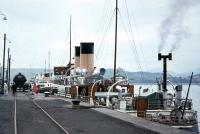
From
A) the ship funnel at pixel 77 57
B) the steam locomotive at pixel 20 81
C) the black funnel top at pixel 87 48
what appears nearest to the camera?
the black funnel top at pixel 87 48

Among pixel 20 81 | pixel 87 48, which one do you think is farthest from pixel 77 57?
pixel 20 81

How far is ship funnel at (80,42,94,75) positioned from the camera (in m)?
53.2

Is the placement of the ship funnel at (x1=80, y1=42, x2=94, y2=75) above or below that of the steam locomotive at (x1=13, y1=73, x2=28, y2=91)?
above

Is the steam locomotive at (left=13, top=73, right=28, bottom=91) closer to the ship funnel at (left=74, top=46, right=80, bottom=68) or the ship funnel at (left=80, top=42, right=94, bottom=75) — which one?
the ship funnel at (left=74, top=46, right=80, bottom=68)

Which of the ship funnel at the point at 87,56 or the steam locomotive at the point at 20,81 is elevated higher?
the ship funnel at the point at 87,56

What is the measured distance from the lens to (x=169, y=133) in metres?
18.0

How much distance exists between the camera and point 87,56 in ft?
176

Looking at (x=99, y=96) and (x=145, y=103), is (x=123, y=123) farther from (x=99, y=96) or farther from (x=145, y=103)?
(x=99, y=96)

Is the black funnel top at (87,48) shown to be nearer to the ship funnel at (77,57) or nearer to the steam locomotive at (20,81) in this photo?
the ship funnel at (77,57)

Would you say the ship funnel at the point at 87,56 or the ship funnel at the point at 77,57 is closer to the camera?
the ship funnel at the point at 87,56

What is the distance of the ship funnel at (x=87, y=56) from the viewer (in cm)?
5322

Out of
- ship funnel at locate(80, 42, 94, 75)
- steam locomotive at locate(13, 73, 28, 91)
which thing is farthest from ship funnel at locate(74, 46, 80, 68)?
steam locomotive at locate(13, 73, 28, 91)

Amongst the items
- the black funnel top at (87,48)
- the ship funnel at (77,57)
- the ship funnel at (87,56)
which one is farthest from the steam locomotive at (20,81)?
the black funnel top at (87,48)

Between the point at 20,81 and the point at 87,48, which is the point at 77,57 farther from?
the point at 20,81
